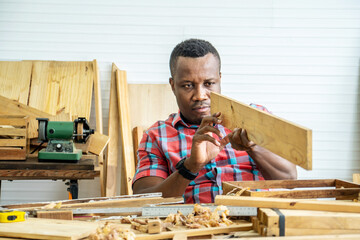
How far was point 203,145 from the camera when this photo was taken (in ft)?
6.48

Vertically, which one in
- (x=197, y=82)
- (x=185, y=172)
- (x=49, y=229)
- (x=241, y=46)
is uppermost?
(x=241, y=46)

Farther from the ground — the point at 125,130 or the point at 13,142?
the point at 125,130

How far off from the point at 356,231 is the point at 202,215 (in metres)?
0.46

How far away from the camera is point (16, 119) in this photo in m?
2.82

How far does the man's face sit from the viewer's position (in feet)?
7.55

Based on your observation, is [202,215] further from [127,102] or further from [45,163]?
[127,102]

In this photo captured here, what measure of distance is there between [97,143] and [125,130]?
3.67 ft

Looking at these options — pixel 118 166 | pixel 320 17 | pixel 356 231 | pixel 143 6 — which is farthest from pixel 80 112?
pixel 356 231

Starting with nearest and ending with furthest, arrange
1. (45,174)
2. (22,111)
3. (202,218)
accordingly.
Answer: (202,218) → (45,174) → (22,111)

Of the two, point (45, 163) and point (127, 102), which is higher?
point (127, 102)

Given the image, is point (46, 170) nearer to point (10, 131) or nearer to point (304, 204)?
point (10, 131)

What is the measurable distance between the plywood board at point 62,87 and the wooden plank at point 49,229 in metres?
2.88

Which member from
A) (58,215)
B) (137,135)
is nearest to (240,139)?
(58,215)

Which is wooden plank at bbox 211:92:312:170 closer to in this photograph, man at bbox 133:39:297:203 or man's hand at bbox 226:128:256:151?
man's hand at bbox 226:128:256:151
